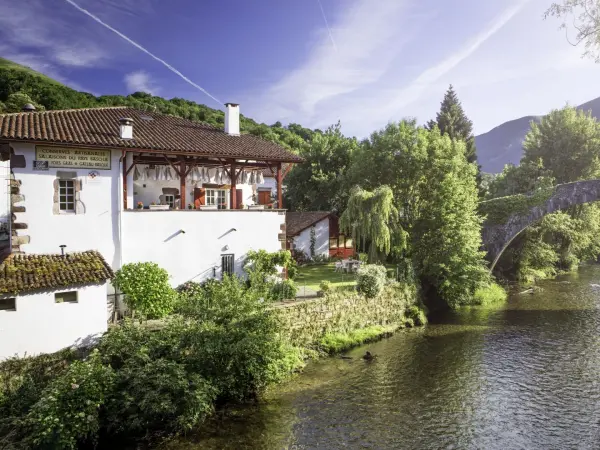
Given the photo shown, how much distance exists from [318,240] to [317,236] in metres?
0.31

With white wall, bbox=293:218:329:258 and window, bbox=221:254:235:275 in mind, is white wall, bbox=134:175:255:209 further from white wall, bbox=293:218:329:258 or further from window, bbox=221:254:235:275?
white wall, bbox=293:218:329:258

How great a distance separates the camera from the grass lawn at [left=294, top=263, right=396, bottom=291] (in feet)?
74.7

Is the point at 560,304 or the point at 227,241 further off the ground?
the point at 227,241

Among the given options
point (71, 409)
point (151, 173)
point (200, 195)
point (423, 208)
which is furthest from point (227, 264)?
point (423, 208)

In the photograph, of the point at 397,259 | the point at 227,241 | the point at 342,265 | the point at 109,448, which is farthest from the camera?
the point at 397,259

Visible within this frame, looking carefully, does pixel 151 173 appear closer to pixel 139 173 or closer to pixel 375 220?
pixel 139 173

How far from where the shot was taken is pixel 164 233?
58.5 feet

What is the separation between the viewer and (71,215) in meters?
16.1

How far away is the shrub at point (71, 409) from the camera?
387 inches

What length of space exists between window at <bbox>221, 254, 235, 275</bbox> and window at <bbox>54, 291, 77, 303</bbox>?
7.07 metres

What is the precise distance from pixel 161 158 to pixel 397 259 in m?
16.8

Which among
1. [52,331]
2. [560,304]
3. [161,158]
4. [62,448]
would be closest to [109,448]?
[62,448]

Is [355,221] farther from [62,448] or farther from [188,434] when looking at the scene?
[62,448]

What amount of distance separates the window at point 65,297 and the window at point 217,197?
1050cm
